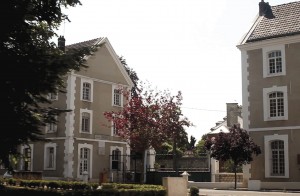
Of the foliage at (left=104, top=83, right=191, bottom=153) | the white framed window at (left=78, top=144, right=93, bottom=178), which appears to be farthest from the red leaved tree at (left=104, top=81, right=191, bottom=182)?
the white framed window at (left=78, top=144, right=93, bottom=178)


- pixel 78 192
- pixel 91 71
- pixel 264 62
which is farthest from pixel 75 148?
pixel 78 192

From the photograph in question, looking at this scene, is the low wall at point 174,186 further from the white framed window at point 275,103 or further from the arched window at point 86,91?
the arched window at point 86,91

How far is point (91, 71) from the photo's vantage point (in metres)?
36.7

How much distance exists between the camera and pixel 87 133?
35656 millimetres

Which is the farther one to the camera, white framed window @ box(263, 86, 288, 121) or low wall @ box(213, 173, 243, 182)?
low wall @ box(213, 173, 243, 182)

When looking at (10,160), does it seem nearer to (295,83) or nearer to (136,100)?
(136,100)

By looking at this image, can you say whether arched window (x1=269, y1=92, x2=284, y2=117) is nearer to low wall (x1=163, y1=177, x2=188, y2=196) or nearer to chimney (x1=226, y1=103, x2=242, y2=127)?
low wall (x1=163, y1=177, x2=188, y2=196)

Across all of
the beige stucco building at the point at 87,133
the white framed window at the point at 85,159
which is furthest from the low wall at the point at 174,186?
the white framed window at the point at 85,159

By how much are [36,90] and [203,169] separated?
19.7 m

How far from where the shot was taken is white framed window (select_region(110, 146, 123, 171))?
3744cm

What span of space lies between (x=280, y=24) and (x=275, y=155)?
8.01m

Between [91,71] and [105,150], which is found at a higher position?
[91,71]

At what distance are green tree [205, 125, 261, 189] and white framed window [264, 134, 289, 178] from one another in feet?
2.65

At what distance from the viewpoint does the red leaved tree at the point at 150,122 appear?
89.0ft
